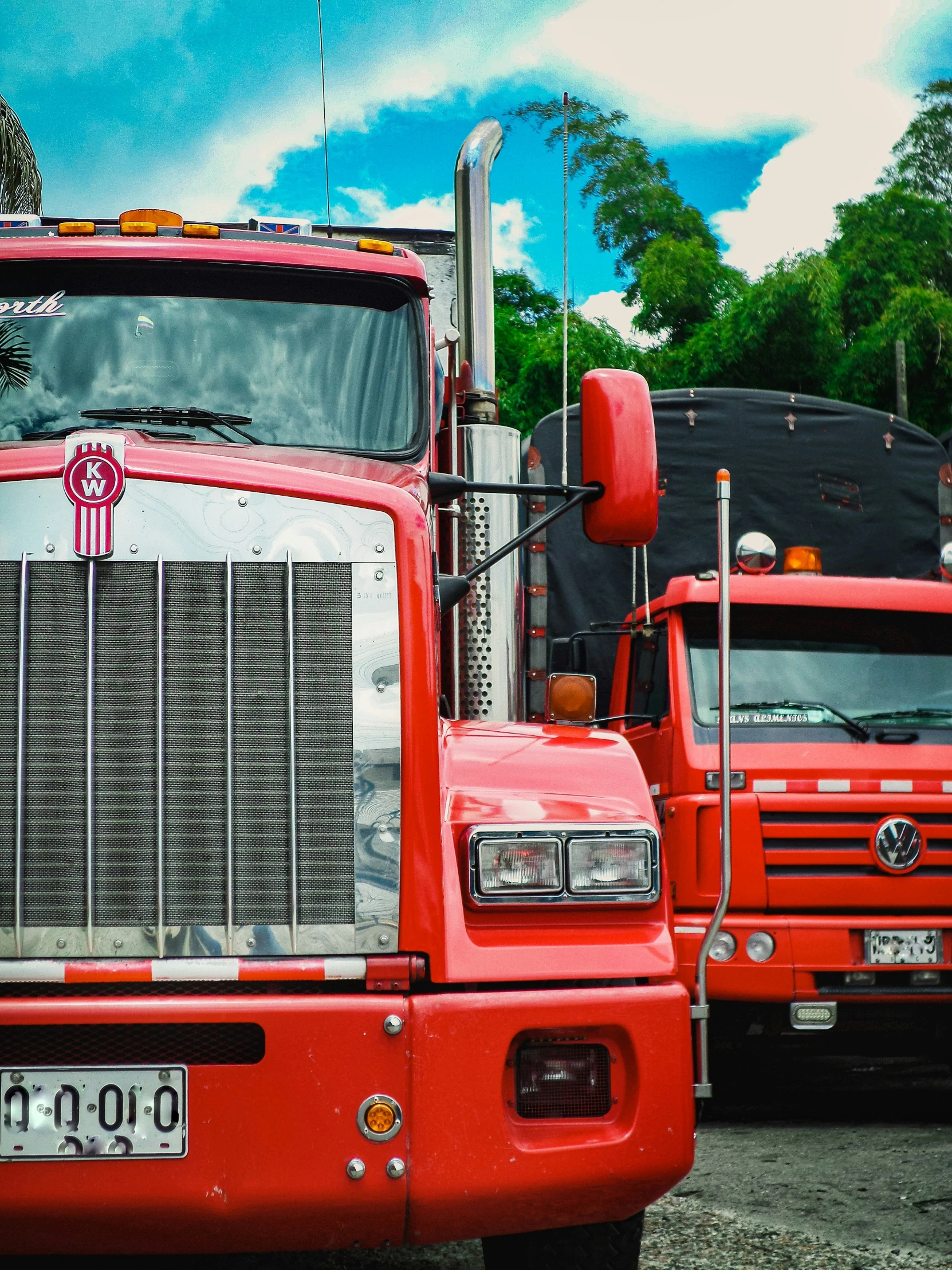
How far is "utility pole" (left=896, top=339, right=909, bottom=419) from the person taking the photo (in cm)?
2708

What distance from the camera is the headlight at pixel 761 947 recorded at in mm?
6539

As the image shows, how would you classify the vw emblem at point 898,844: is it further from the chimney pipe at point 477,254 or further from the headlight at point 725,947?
the chimney pipe at point 477,254

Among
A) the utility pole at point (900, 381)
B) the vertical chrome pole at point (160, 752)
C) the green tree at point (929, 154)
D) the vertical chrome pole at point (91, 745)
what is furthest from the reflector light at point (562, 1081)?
the green tree at point (929, 154)

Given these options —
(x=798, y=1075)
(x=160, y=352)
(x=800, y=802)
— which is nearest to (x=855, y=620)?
(x=800, y=802)

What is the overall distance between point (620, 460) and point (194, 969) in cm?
181

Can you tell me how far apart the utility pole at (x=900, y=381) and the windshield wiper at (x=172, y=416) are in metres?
23.4

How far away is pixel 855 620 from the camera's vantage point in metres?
7.25

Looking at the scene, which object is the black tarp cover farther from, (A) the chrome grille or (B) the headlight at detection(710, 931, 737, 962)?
(A) the chrome grille

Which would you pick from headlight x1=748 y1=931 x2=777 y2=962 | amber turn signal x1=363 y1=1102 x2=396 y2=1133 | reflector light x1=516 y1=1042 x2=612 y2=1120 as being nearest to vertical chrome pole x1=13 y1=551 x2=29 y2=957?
amber turn signal x1=363 y1=1102 x2=396 y2=1133

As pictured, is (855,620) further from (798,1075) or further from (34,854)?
(34,854)

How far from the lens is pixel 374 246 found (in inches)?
187

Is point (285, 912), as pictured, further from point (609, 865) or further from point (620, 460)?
point (620, 460)

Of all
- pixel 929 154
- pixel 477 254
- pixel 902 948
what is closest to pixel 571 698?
pixel 477 254

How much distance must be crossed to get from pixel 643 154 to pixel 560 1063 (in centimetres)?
4256
